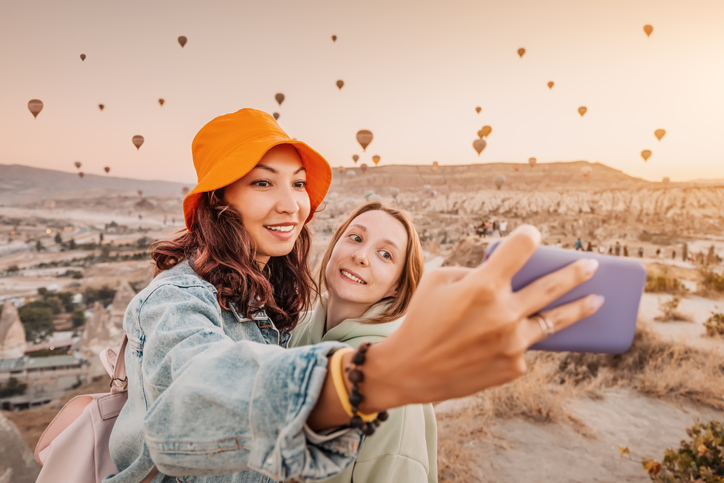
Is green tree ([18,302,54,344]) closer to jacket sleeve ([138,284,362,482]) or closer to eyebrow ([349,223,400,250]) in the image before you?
eyebrow ([349,223,400,250])

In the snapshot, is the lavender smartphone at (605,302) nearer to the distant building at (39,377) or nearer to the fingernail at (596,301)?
the fingernail at (596,301)

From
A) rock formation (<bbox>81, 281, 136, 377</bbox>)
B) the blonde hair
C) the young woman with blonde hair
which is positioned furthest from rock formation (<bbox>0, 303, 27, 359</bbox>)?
the blonde hair

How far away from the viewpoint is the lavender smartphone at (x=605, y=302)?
800 millimetres

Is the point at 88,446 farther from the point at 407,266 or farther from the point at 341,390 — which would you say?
the point at 407,266

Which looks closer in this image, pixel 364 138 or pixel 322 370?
pixel 322 370

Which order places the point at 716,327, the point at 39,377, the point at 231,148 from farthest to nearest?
the point at 39,377 < the point at 716,327 < the point at 231,148

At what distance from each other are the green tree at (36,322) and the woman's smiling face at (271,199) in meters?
25.0

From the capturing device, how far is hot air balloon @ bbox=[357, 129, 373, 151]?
25.6 meters

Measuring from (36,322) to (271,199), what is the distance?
2684 centimetres

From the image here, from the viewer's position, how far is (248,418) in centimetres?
83

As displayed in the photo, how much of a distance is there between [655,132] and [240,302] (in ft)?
121

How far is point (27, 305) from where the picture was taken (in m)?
24.0

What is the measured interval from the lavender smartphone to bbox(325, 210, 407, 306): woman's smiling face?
1746mm

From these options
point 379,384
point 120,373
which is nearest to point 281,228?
point 120,373
